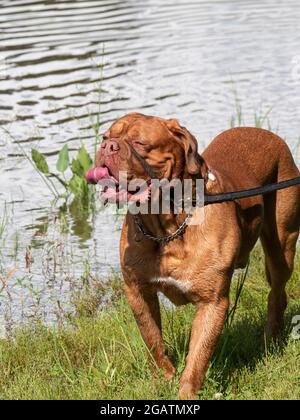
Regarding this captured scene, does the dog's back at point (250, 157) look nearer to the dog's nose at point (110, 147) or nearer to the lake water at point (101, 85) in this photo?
the dog's nose at point (110, 147)

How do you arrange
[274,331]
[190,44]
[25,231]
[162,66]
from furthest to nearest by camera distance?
[190,44] → [162,66] → [25,231] → [274,331]

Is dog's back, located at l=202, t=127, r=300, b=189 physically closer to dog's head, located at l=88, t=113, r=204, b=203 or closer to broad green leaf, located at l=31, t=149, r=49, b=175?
dog's head, located at l=88, t=113, r=204, b=203

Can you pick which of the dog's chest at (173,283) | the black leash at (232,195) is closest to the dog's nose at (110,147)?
the black leash at (232,195)

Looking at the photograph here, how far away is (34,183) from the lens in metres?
10.0

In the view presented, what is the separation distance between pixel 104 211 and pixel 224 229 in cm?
405

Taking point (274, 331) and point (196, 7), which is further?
point (196, 7)

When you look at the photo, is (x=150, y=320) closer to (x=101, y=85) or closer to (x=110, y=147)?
(x=110, y=147)

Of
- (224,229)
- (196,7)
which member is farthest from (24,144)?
(196,7)

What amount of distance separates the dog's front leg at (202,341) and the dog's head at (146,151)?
2.33 ft

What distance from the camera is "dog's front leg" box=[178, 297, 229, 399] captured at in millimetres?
5406

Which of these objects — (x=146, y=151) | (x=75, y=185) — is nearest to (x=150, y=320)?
(x=146, y=151)

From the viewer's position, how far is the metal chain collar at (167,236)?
545 centimetres

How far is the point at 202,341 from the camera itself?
17.9ft

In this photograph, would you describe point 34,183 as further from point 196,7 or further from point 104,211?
point 196,7
